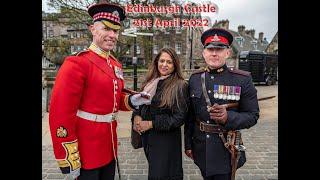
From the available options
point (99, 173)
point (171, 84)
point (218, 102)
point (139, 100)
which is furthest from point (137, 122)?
point (218, 102)

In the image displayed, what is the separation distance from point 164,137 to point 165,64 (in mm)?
664

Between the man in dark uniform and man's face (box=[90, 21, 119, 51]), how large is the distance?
828 mm

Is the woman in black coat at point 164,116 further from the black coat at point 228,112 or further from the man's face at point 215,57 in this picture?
the man's face at point 215,57

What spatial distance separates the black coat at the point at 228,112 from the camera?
2854 mm

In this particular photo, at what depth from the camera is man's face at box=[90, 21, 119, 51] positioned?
2803 millimetres

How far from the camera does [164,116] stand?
306 centimetres

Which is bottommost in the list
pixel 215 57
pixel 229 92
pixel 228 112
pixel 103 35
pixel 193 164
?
pixel 193 164

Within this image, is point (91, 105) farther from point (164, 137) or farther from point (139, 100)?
point (164, 137)

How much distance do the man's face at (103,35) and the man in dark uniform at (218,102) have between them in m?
0.83

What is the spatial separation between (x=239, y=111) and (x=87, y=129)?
129 cm
